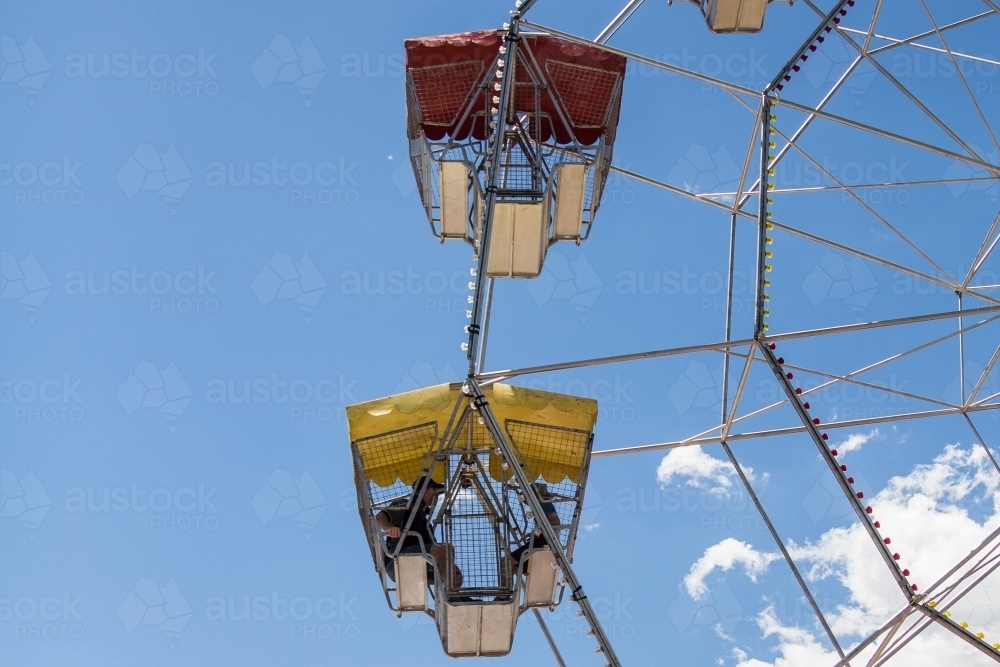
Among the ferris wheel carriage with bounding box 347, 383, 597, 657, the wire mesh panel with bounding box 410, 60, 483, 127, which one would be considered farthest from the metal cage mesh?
the wire mesh panel with bounding box 410, 60, 483, 127

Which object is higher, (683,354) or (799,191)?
(799,191)

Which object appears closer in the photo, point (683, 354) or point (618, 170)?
point (683, 354)

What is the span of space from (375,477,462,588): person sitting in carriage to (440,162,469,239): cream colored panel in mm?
4976

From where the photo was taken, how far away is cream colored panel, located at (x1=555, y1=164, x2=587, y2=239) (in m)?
21.3

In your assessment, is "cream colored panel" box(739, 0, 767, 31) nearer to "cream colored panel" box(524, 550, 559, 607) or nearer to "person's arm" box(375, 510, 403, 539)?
"cream colored panel" box(524, 550, 559, 607)

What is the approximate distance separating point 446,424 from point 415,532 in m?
1.68

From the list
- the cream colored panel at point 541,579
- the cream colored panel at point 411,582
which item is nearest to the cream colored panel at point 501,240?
the cream colored panel at point 541,579

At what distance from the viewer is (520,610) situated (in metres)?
19.5

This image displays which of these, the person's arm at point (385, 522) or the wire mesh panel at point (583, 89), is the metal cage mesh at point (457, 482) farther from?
the wire mesh panel at point (583, 89)

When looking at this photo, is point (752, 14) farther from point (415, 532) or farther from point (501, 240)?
point (415, 532)

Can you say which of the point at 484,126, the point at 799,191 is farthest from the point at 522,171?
the point at 799,191

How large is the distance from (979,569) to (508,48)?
11041 millimetres

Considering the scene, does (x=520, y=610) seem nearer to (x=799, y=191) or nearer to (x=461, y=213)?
(x=461, y=213)

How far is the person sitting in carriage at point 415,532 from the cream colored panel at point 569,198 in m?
5.35
